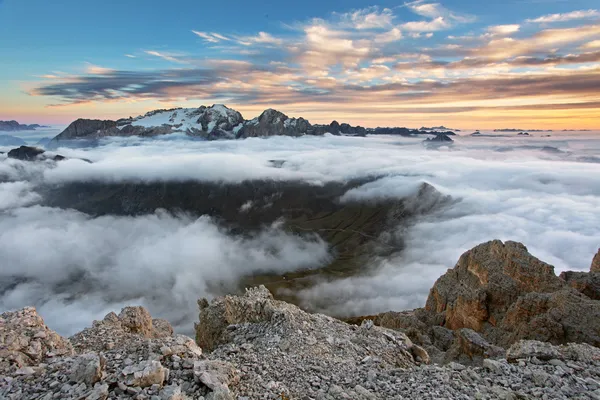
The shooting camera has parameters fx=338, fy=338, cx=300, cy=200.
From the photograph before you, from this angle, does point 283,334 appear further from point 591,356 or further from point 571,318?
point 571,318

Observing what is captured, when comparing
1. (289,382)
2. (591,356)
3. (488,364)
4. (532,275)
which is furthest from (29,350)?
(532,275)

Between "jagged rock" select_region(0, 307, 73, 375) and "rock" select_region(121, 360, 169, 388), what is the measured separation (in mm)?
5574

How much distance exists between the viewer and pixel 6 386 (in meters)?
11.7

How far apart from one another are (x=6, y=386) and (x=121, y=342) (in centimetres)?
861

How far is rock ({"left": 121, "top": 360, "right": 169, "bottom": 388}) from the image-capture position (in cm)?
1137

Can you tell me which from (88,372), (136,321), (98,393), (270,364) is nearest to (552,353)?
(270,364)

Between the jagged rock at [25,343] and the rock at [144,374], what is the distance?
18.3 ft

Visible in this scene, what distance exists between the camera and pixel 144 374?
1152 centimetres

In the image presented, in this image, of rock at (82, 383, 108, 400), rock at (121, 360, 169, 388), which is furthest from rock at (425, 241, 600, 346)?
rock at (82, 383, 108, 400)

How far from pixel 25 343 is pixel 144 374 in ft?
26.1

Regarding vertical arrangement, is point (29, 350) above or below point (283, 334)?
above

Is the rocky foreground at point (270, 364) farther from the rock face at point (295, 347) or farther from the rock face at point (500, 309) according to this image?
the rock face at point (500, 309)

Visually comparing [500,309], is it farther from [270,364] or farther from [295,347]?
[270,364]

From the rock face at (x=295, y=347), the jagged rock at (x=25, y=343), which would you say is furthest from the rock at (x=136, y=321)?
the jagged rock at (x=25, y=343)
